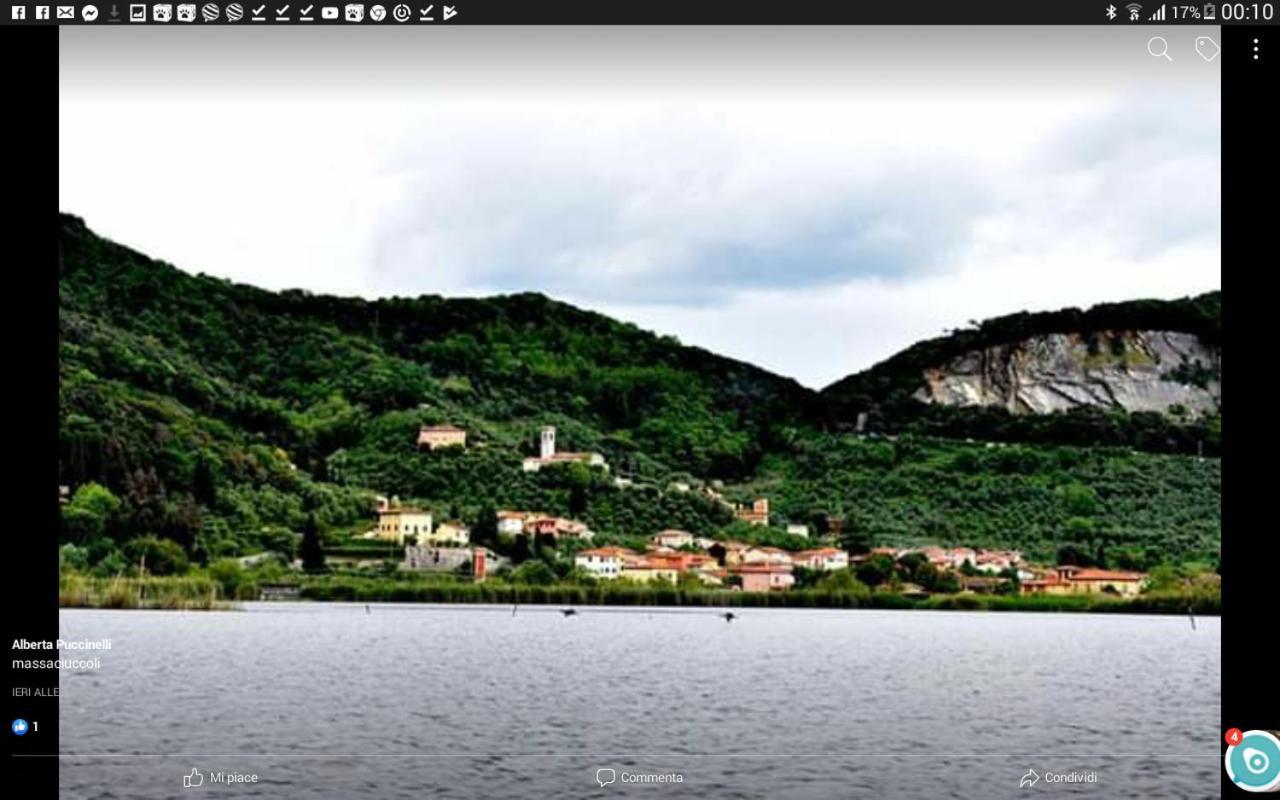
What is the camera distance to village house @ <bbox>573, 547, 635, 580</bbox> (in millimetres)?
46319

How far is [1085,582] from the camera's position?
43656 mm

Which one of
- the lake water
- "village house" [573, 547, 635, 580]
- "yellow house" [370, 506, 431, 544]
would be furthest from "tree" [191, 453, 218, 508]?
"village house" [573, 547, 635, 580]

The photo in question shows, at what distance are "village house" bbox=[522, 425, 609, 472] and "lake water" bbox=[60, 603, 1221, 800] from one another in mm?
21285

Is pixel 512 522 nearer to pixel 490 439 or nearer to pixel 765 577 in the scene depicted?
pixel 490 439

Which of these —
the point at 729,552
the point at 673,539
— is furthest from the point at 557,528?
the point at 729,552

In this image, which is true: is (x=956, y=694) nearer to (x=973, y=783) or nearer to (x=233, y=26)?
(x=973, y=783)

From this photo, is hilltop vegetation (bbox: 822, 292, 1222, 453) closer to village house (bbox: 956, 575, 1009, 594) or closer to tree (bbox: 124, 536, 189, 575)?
village house (bbox: 956, 575, 1009, 594)

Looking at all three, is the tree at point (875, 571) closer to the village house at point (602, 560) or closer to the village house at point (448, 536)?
the village house at point (602, 560)

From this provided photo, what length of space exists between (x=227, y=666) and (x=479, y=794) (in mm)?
9978

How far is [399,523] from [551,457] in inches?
290
